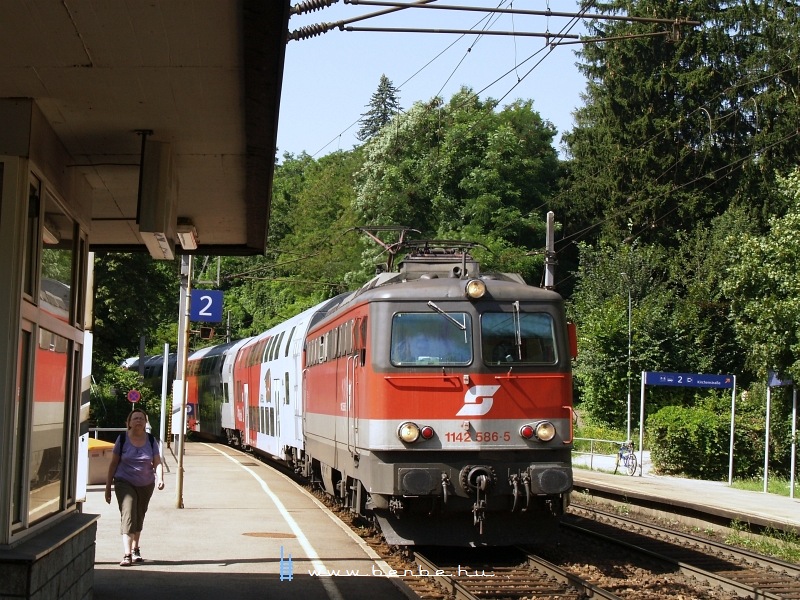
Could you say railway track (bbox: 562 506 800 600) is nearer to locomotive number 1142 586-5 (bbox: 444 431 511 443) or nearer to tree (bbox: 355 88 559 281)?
locomotive number 1142 586-5 (bbox: 444 431 511 443)

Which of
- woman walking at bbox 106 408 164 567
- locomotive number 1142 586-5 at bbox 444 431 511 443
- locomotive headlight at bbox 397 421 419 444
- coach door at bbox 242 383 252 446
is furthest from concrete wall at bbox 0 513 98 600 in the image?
coach door at bbox 242 383 252 446

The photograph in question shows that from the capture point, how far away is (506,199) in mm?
51812

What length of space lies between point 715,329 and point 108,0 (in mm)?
42552

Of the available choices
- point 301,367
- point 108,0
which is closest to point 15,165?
point 108,0

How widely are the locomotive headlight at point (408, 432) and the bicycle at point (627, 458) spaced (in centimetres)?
1757

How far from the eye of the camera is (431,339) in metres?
12.2

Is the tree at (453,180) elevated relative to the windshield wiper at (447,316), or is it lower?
elevated

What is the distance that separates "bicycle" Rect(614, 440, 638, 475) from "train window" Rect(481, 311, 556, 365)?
16837 millimetres

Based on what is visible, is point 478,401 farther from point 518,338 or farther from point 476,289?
point 476,289

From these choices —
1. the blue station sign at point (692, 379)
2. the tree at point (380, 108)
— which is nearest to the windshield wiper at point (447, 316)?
the blue station sign at point (692, 379)

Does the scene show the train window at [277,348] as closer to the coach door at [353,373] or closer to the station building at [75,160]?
the coach door at [353,373]

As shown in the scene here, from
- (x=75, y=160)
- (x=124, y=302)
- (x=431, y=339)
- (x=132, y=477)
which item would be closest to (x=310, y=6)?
(x=75, y=160)

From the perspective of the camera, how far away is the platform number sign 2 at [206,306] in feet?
67.3

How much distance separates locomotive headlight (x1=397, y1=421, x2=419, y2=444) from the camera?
11656 mm
